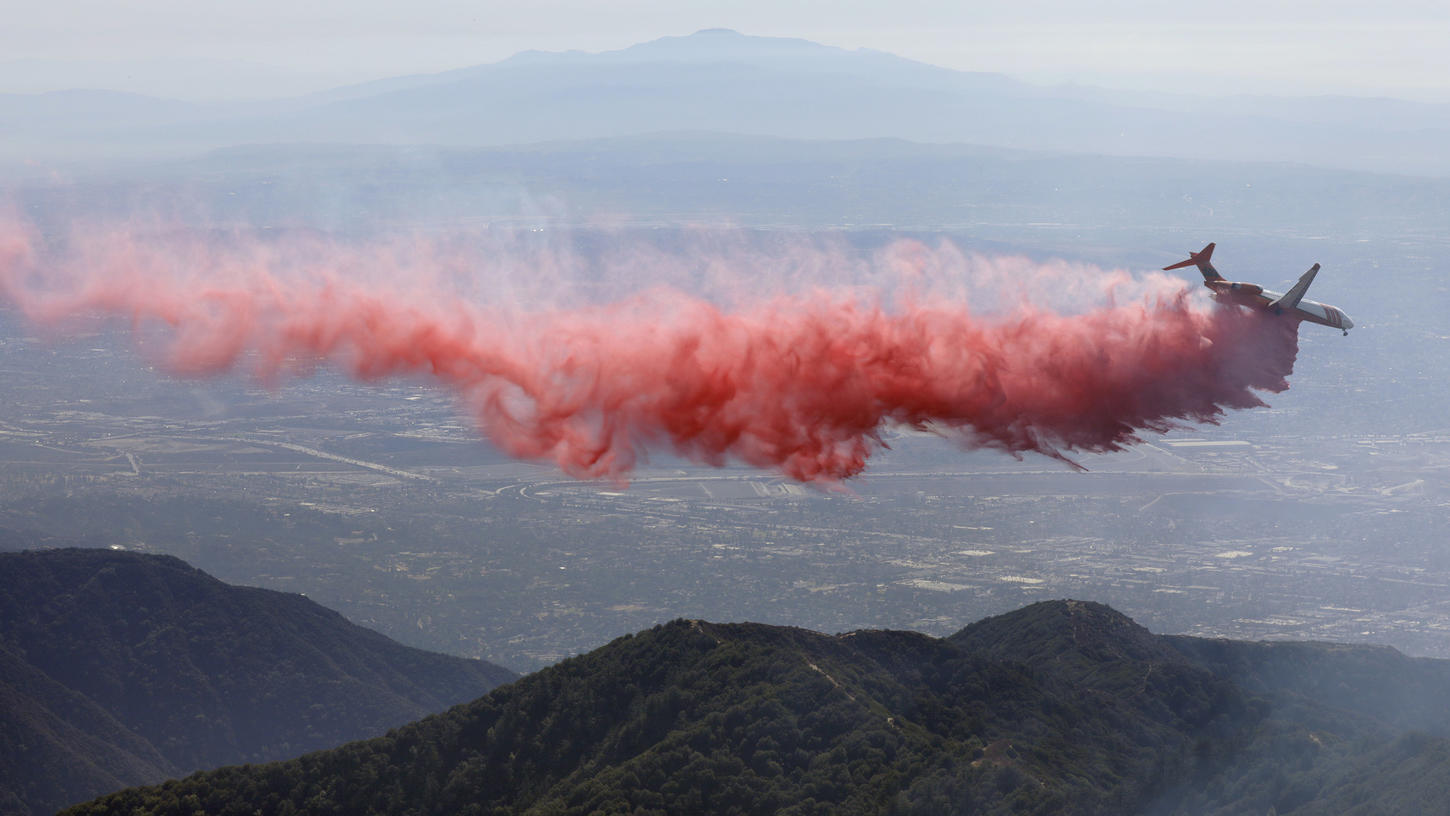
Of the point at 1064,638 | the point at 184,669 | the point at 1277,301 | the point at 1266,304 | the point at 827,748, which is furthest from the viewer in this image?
the point at 184,669

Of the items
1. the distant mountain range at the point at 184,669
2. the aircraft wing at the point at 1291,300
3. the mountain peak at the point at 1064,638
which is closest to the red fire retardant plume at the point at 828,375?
the aircraft wing at the point at 1291,300

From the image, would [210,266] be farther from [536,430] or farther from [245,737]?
[536,430]

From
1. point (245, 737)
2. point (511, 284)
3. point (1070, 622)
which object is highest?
point (511, 284)

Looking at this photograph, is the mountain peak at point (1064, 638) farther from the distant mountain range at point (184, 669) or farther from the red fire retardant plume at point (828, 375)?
the distant mountain range at point (184, 669)

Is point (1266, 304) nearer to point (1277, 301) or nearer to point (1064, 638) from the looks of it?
point (1277, 301)

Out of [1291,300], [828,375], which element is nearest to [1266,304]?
[1291,300]

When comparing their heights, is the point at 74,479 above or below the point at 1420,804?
below

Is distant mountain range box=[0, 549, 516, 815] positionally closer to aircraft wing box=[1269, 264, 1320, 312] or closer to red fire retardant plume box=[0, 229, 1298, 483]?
red fire retardant plume box=[0, 229, 1298, 483]

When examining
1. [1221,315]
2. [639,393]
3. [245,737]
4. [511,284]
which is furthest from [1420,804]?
[511,284]
